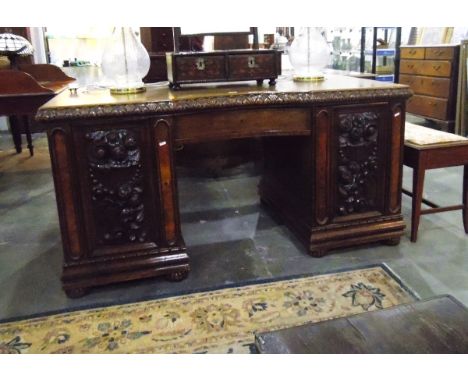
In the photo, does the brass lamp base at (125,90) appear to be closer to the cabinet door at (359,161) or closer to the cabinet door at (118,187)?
the cabinet door at (118,187)

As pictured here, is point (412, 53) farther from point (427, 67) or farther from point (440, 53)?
point (440, 53)

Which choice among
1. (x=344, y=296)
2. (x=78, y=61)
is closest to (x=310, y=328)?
(x=344, y=296)

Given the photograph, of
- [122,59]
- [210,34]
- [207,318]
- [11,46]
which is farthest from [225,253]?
[11,46]

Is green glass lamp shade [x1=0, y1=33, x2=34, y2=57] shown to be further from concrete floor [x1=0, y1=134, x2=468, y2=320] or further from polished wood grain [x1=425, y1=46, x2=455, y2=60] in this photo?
polished wood grain [x1=425, y1=46, x2=455, y2=60]

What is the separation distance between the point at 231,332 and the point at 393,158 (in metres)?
1.06

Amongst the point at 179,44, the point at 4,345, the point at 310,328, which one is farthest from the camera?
the point at 179,44

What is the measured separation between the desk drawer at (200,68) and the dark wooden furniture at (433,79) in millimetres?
3370

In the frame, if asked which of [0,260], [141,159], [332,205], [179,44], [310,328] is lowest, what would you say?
[0,260]

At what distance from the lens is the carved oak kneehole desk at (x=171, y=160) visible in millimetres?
1797

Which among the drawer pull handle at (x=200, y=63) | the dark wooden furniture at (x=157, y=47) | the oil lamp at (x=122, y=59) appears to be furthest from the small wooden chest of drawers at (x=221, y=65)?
the dark wooden furniture at (x=157, y=47)

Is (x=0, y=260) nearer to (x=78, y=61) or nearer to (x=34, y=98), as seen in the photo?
(x=34, y=98)

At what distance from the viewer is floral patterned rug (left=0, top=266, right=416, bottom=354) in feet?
5.18

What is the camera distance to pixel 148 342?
1.60 meters

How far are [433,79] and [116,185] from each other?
4068 mm
